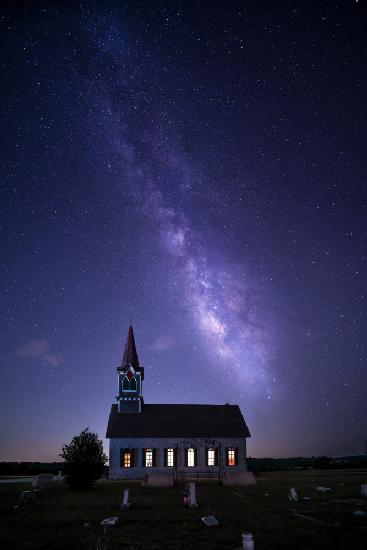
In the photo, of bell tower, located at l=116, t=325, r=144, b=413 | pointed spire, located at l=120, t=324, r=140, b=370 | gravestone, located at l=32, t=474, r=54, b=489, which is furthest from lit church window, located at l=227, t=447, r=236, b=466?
gravestone, located at l=32, t=474, r=54, b=489

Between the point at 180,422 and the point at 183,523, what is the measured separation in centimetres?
3014

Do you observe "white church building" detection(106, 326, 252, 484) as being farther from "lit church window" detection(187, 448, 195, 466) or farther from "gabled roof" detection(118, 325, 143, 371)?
"gabled roof" detection(118, 325, 143, 371)

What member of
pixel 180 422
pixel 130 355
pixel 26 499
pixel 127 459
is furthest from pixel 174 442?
pixel 26 499

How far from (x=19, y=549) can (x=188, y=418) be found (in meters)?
35.3

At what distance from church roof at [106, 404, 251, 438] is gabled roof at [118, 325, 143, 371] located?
469 cm

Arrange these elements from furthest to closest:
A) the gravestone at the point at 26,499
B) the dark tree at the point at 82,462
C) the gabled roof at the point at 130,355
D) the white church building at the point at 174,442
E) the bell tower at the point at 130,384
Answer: the gabled roof at the point at 130,355 → the bell tower at the point at 130,384 → the white church building at the point at 174,442 → the dark tree at the point at 82,462 → the gravestone at the point at 26,499

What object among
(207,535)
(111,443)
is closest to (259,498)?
(207,535)

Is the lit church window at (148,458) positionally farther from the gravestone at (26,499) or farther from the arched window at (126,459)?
the gravestone at (26,499)

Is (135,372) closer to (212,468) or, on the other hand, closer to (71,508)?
(212,468)

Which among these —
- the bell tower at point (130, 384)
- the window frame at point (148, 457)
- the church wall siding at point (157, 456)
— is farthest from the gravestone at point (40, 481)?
the bell tower at point (130, 384)

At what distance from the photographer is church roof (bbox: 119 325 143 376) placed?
49781 millimetres

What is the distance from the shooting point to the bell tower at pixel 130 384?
47125 mm

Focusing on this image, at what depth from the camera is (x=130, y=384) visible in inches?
1895

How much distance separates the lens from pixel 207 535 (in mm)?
13781
